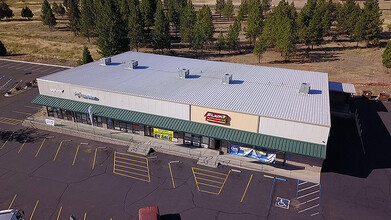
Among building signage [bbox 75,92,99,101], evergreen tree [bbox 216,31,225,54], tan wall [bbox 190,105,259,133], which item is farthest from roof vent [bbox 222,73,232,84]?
evergreen tree [bbox 216,31,225,54]

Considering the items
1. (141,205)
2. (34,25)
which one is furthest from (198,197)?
(34,25)

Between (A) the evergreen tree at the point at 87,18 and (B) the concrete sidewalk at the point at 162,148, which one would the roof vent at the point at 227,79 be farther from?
(A) the evergreen tree at the point at 87,18

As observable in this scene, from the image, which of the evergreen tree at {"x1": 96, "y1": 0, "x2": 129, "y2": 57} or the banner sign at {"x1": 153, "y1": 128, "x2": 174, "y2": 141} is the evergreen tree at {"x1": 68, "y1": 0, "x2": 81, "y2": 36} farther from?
the banner sign at {"x1": 153, "y1": 128, "x2": 174, "y2": 141}

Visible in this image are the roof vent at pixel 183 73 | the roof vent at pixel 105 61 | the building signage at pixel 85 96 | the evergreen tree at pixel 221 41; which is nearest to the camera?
the building signage at pixel 85 96

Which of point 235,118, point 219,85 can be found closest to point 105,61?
point 219,85

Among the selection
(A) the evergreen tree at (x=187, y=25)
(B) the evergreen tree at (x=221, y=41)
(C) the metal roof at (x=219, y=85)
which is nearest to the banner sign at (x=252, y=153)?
(C) the metal roof at (x=219, y=85)
